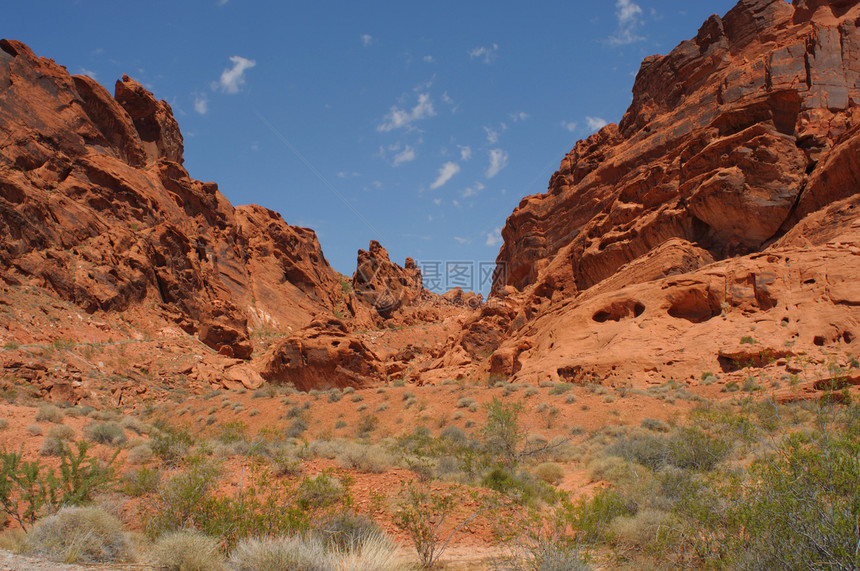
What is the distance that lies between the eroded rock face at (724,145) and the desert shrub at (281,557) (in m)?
24.4

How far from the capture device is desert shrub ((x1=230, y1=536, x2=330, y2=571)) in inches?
188

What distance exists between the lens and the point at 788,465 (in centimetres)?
508

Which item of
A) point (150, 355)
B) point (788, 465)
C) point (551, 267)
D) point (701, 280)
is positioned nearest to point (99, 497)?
point (788, 465)

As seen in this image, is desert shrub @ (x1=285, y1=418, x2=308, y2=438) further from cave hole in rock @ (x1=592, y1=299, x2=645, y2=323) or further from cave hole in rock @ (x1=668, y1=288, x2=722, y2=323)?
cave hole in rock @ (x1=668, y1=288, x2=722, y2=323)

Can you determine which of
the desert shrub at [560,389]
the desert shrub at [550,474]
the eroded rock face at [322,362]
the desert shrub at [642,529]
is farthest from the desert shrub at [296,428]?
the desert shrub at [642,529]

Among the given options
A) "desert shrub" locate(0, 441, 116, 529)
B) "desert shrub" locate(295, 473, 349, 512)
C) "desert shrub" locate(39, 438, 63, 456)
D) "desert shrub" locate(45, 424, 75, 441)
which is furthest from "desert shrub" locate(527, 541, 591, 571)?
"desert shrub" locate(45, 424, 75, 441)

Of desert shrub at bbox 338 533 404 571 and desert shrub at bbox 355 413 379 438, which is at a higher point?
desert shrub at bbox 355 413 379 438

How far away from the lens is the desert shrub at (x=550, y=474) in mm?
9375

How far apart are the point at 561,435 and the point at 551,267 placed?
22624 mm

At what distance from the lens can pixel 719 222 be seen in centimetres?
2414

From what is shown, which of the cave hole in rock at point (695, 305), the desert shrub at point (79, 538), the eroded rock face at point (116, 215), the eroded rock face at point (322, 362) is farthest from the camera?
the eroded rock face at point (116, 215)

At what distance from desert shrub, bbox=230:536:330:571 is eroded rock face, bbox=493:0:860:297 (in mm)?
24393

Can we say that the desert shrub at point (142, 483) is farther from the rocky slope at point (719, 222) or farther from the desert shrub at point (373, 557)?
the rocky slope at point (719, 222)

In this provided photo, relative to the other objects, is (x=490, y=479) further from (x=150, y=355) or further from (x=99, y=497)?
(x=150, y=355)
